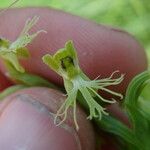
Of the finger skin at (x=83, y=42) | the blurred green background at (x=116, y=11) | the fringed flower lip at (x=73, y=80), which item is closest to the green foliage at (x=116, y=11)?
the blurred green background at (x=116, y=11)

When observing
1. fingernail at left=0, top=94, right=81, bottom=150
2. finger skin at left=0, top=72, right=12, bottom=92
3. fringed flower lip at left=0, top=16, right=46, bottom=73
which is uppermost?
finger skin at left=0, top=72, right=12, bottom=92

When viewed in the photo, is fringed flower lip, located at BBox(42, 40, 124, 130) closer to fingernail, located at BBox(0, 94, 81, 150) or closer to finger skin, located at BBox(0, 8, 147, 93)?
fingernail, located at BBox(0, 94, 81, 150)

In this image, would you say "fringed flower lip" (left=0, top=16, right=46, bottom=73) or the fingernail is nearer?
"fringed flower lip" (left=0, top=16, right=46, bottom=73)

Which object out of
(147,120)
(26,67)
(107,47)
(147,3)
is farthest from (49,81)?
(147,3)

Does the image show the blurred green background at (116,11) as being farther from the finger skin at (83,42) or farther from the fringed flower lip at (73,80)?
the fringed flower lip at (73,80)

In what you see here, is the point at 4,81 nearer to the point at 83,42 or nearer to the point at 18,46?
the point at 83,42

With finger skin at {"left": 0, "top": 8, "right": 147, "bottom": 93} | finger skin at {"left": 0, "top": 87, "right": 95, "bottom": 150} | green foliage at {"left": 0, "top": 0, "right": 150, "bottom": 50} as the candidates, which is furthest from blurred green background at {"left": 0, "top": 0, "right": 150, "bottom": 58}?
finger skin at {"left": 0, "top": 87, "right": 95, "bottom": 150}

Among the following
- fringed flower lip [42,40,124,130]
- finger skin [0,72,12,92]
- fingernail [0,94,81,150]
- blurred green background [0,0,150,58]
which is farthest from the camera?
blurred green background [0,0,150,58]
